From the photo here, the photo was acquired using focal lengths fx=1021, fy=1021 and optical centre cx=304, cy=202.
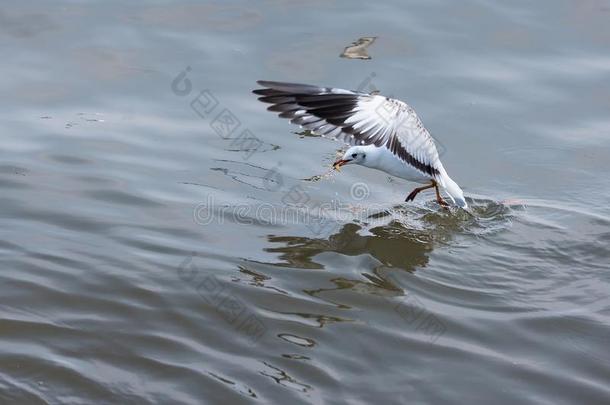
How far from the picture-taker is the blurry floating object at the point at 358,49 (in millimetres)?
10656

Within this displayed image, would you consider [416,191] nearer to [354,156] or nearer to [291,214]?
[354,156]

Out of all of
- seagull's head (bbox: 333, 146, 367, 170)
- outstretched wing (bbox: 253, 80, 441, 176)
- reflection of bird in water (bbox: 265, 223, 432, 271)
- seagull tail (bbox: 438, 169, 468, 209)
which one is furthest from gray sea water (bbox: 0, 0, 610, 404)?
outstretched wing (bbox: 253, 80, 441, 176)

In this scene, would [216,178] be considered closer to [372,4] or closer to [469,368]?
[469,368]

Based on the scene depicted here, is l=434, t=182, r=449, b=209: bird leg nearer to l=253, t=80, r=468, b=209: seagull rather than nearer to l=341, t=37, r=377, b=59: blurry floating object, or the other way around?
l=253, t=80, r=468, b=209: seagull

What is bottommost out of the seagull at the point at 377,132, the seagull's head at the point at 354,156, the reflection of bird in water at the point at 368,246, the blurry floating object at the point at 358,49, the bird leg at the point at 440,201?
the reflection of bird in water at the point at 368,246

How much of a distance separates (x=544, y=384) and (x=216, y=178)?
140 inches

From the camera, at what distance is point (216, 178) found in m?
8.12

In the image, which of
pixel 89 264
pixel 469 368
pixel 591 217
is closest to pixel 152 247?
pixel 89 264

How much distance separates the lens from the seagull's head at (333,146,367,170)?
7.86 metres

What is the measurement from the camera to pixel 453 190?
25.4 feet

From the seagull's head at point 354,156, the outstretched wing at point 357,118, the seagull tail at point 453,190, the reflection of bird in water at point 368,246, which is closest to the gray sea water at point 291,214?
the reflection of bird in water at point 368,246

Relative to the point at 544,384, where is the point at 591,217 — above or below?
above

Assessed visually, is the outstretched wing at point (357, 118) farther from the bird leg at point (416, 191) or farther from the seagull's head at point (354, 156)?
the bird leg at point (416, 191)

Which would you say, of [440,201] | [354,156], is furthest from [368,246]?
[440,201]
